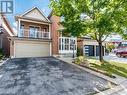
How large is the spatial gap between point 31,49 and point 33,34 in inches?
102

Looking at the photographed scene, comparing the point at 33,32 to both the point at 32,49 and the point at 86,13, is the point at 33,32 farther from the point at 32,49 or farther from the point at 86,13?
the point at 86,13

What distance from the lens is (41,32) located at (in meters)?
29.8

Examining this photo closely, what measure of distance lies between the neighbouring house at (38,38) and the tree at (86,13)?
6.44 meters

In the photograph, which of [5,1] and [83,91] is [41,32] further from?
[83,91]

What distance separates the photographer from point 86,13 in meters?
22.7

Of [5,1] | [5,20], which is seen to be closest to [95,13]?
[5,1]

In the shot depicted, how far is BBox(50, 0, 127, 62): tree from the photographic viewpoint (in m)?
21.1

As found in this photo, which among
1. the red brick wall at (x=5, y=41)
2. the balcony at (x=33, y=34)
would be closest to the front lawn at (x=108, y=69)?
the balcony at (x=33, y=34)

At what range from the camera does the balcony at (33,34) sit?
27413mm

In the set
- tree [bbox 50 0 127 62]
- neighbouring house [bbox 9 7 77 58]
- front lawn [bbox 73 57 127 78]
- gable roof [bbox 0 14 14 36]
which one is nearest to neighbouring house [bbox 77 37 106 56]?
neighbouring house [bbox 9 7 77 58]

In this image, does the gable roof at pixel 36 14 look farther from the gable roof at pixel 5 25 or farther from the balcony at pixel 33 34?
the gable roof at pixel 5 25

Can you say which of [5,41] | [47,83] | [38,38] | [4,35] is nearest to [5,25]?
[4,35]

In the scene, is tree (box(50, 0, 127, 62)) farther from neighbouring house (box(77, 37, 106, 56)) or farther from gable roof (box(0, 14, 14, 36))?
gable roof (box(0, 14, 14, 36))

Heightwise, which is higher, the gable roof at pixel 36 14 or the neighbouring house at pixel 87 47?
the gable roof at pixel 36 14
